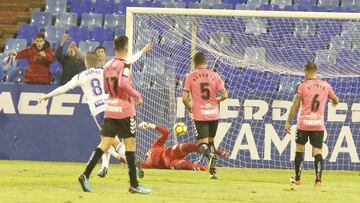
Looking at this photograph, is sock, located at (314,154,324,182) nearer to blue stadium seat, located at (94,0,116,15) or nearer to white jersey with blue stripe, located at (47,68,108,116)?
white jersey with blue stripe, located at (47,68,108,116)

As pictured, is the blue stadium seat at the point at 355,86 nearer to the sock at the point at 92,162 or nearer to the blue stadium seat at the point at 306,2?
the blue stadium seat at the point at 306,2

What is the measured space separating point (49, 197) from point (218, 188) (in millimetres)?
2894

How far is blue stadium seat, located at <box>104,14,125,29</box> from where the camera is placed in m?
23.2

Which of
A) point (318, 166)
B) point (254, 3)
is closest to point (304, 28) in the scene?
point (254, 3)

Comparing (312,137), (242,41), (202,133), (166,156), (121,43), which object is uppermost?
(121,43)

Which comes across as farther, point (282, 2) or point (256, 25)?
point (282, 2)

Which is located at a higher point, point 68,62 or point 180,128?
point 68,62

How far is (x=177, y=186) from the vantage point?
14148mm

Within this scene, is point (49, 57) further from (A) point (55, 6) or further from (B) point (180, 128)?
(A) point (55, 6)

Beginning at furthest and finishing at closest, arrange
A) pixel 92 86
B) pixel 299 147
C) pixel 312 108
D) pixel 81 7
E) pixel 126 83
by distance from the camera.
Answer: pixel 81 7, pixel 92 86, pixel 299 147, pixel 312 108, pixel 126 83

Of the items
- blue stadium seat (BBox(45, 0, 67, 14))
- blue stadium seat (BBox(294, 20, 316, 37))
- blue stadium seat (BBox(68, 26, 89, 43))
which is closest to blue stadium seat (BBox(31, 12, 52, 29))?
blue stadium seat (BBox(45, 0, 67, 14))

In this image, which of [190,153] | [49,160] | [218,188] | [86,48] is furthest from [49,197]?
[86,48]

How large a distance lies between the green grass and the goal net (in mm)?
550

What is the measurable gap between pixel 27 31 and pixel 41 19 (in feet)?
2.24
